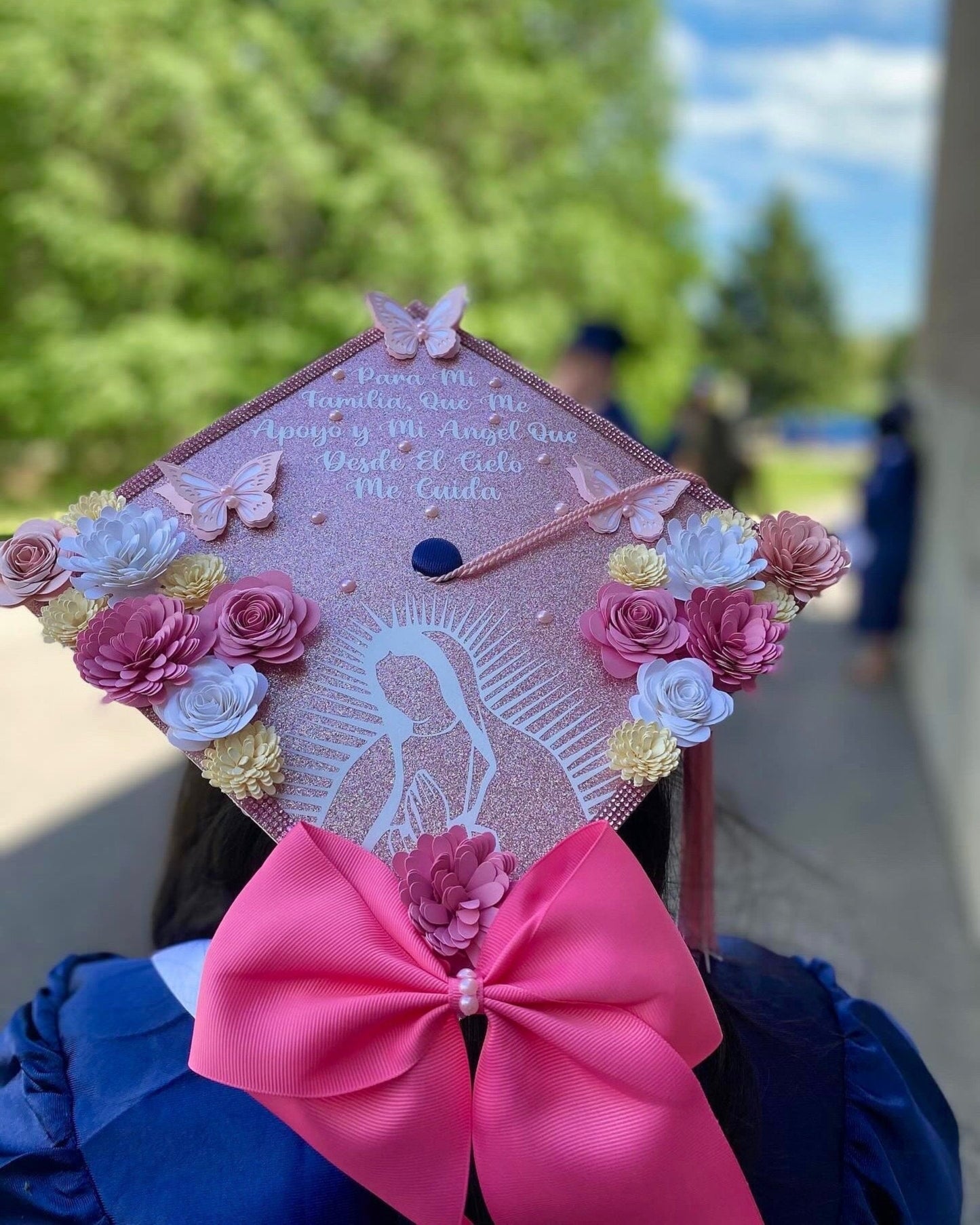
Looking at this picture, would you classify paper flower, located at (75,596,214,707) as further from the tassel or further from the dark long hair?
the tassel

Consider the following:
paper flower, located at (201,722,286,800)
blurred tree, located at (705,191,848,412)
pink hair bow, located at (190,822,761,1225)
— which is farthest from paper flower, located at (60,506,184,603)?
blurred tree, located at (705,191,848,412)

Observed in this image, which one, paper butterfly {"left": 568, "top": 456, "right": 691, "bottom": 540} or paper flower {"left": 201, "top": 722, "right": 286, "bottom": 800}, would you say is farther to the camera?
paper butterfly {"left": 568, "top": 456, "right": 691, "bottom": 540}

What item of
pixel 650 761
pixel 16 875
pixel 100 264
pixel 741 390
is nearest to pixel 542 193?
pixel 100 264

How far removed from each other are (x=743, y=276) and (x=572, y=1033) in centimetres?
3651

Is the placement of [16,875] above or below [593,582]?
below

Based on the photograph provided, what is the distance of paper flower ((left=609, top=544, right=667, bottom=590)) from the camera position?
919 mm

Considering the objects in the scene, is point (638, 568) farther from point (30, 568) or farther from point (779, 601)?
point (30, 568)

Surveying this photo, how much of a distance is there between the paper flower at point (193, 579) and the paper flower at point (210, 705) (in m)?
0.07

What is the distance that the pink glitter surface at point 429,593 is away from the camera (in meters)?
0.86

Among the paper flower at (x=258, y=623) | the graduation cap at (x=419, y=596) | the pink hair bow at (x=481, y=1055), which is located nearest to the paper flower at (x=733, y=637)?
the graduation cap at (x=419, y=596)

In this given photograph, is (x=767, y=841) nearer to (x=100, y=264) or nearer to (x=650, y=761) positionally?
(x=650, y=761)

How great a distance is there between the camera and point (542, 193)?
524 inches

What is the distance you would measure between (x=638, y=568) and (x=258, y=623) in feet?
1.07

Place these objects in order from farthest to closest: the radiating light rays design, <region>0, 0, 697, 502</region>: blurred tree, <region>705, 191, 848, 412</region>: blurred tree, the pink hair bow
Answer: <region>705, 191, 848, 412</region>: blurred tree < <region>0, 0, 697, 502</region>: blurred tree < the radiating light rays design < the pink hair bow
